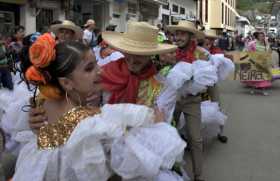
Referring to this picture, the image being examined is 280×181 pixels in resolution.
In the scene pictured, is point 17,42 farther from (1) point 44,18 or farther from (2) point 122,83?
(2) point 122,83

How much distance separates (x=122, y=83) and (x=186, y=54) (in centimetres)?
223

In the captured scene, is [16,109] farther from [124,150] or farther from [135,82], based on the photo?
[124,150]

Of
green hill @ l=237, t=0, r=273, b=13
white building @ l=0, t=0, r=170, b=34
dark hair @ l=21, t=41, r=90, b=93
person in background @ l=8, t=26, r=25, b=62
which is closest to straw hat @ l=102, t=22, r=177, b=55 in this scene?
dark hair @ l=21, t=41, r=90, b=93

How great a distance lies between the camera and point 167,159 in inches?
91.0

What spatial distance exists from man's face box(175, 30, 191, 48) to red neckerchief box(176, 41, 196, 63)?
Answer: 0.06 m

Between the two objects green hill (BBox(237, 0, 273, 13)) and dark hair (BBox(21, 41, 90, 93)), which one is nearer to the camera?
dark hair (BBox(21, 41, 90, 93))

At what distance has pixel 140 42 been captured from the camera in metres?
3.49

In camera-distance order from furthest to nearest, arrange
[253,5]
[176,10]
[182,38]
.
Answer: [253,5]
[176,10]
[182,38]

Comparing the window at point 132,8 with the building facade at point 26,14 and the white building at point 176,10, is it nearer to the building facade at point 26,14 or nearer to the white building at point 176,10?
the white building at point 176,10

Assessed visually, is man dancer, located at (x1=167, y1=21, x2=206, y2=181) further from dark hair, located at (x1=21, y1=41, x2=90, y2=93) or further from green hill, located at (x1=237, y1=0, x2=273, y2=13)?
green hill, located at (x1=237, y1=0, x2=273, y2=13)

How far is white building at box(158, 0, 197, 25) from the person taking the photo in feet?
126

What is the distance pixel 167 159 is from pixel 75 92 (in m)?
0.58

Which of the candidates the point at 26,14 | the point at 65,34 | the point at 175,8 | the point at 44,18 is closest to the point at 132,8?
the point at 44,18

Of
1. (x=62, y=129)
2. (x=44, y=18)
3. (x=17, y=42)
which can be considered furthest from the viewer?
(x=44, y=18)
